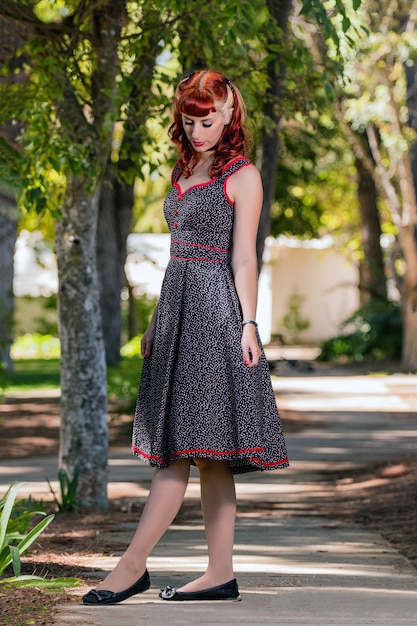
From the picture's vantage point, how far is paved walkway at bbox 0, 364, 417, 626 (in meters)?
4.04

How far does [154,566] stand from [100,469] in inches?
73.9

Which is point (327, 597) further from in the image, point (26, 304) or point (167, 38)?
point (26, 304)

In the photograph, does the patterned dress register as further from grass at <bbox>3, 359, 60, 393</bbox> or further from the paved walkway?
grass at <bbox>3, 359, 60, 393</bbox>

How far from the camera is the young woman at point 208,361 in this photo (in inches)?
164

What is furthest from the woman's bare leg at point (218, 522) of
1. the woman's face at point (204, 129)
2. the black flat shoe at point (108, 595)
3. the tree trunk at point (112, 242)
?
the tree trunk at point (112, 242)

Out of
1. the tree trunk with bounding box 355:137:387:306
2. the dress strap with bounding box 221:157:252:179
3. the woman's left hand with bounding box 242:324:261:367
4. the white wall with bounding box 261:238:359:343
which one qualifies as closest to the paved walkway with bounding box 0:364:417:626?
the woman's left hand with bounding box 242:324:261:367

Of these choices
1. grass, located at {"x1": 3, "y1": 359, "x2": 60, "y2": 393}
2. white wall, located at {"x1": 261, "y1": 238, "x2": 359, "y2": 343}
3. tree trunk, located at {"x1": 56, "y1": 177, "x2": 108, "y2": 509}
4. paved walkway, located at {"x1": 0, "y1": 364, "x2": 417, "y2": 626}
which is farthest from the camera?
white wall, located at {"x1": 261, "y1": 238, "x2": 359, "y2": 343}

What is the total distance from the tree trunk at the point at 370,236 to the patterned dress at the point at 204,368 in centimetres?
2052

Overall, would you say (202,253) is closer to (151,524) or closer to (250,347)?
(250,347)

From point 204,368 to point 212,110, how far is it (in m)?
0.95

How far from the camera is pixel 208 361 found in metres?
4.22

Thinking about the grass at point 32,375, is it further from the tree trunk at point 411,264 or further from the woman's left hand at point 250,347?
the woman's left hand at point 250,347

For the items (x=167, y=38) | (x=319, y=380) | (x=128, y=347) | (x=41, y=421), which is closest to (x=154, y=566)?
(x=167, y=38)

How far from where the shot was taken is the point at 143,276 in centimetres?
3150
